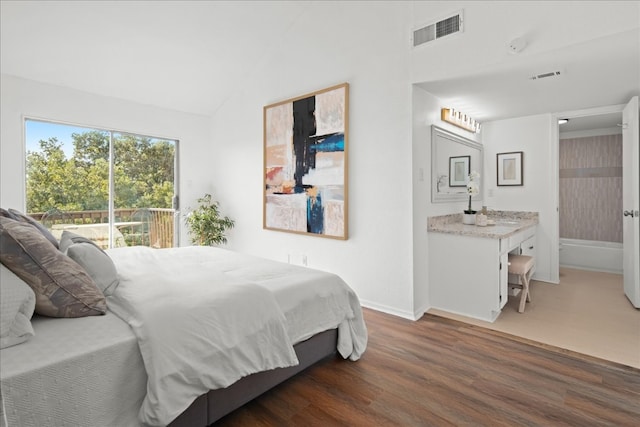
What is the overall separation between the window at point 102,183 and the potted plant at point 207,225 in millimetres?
406

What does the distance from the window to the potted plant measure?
16.0 inches

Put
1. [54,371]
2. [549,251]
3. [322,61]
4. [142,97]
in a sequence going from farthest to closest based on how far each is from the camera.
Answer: [142,97]
[549,251]
[322,61]
[54,371]

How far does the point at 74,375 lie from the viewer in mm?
1227

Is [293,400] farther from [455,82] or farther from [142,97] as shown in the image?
[142,97]

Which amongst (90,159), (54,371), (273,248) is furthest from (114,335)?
(90,159)

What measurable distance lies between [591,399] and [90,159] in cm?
542

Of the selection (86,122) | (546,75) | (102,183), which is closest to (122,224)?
(102,183)

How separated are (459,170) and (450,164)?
27 centimetres

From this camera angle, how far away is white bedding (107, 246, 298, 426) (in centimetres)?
135

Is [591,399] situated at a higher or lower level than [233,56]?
lower

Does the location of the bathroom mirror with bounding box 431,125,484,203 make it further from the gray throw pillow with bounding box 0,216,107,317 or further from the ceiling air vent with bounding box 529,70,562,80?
the gray throw pillow with bounding box 0,216,107,317

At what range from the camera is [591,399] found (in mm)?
1911

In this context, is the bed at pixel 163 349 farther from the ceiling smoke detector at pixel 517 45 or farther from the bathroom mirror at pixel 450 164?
the ceiling smoke detector at pixel 517 45

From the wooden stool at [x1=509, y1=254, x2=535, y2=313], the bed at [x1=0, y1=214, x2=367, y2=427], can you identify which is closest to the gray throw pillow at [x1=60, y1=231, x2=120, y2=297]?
the bed at [x1=0, y1=214, x2=367, y2=427]
